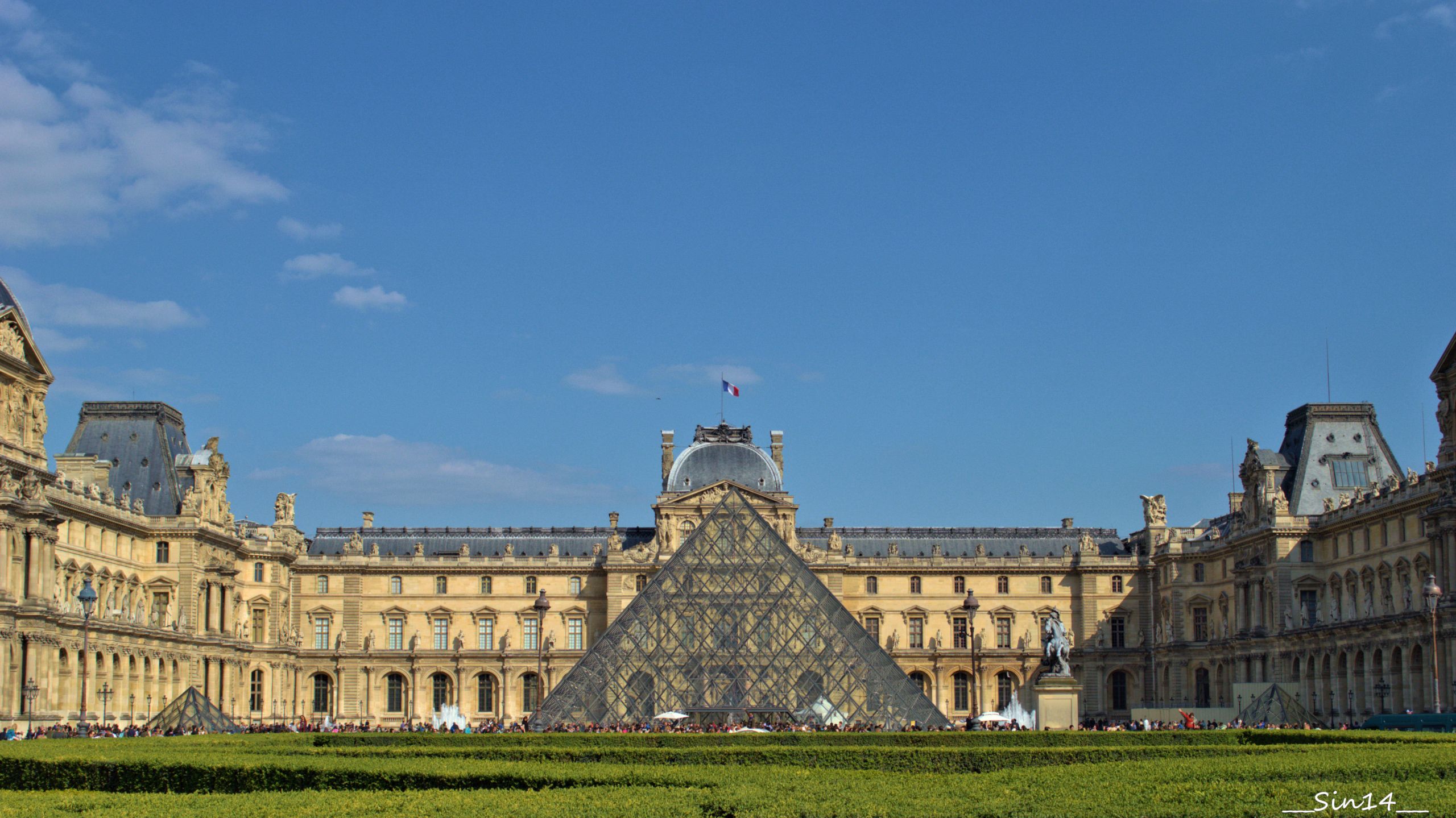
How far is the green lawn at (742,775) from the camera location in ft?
53.0

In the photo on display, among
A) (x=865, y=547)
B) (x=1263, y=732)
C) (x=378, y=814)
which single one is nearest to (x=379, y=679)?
(x=865, y=547)

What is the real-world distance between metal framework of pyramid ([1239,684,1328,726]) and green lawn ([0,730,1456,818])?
17931 millimetres

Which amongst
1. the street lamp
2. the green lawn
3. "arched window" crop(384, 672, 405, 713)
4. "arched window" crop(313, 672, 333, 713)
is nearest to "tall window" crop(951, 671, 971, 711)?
the street lamp

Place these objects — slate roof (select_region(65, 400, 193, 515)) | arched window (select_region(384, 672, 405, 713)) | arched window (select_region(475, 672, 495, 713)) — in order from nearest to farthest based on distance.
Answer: slate roof (select_region(65, 400, 193, 515))
arched window (select_region(384, 672, 405, 713))
arched window (select_region(475, 672, 495, 713))

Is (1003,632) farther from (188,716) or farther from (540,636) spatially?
(188,716)

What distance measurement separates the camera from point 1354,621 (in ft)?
169

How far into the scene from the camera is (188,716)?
43.4 meters

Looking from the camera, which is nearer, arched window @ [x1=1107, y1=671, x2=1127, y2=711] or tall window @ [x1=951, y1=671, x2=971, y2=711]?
arched window @ [x1=1107, y1=671, x2=1127, y2=711]

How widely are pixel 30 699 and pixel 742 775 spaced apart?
3086 centimetres

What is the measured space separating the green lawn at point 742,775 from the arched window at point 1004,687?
138 feet

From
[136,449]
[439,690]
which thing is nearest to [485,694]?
[439,690]

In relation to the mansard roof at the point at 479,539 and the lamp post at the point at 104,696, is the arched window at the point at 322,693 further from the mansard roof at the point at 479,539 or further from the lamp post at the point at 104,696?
the lamp post at the point at 104,696

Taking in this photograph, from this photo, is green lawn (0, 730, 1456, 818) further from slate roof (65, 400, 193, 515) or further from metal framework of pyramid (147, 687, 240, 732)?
slate roof (65, 400, 193, 515)

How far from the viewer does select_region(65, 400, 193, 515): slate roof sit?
5812 centimetres
